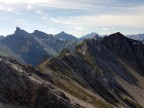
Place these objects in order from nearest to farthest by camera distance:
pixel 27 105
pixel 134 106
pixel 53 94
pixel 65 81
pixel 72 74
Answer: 1. pixel 27 105
2. pixel 53 94
3. pixel 65 81
4. pixel 72 74
5. pixel 134 106

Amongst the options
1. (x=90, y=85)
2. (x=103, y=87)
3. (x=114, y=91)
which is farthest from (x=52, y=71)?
(x=114, y=91)

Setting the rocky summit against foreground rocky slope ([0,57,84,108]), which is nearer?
foreground rocky slope ([0,57,84,108])

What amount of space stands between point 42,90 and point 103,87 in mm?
93321

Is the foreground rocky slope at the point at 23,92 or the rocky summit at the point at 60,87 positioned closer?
the foreground rocky slope at the point at 23,92

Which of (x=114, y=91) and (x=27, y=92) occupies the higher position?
(x=27, y=92)

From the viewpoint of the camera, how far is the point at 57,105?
248 ft

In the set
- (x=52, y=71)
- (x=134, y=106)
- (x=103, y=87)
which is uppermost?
(x=52, y=71)

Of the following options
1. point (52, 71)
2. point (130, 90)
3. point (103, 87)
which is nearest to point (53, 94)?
point (52, 71)

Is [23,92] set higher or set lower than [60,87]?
higher

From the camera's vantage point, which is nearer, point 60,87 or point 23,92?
point 23,92

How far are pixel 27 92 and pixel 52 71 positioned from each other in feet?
236

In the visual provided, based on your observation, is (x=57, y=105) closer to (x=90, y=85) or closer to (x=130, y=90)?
(x=90, y=85)

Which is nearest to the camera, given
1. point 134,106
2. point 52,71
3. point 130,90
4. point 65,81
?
point 65,81

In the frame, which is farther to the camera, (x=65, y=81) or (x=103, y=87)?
(x=103, y=87)
